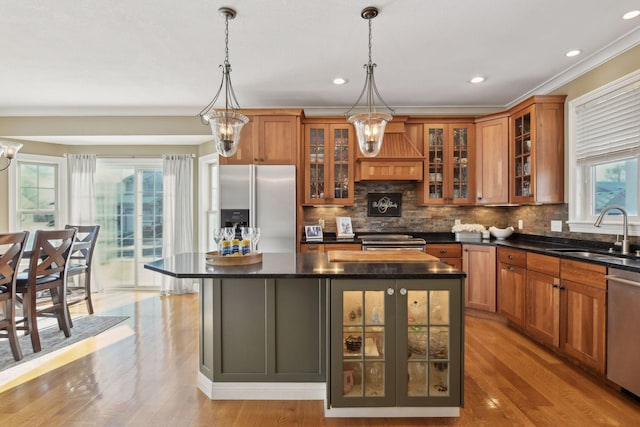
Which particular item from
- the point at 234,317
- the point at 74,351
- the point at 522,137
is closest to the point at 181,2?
the point at 234,317

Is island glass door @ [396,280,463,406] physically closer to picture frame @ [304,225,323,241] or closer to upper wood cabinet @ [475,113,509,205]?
picture frame @ [304,225,323,241]

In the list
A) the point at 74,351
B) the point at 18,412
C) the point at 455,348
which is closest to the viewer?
the point at 455,348

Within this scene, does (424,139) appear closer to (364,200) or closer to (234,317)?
(364,200)

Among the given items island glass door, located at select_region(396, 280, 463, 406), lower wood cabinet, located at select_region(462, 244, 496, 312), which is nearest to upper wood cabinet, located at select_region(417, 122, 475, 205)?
lower wood cabinet, located at select_region(462, 244, 496, 312)

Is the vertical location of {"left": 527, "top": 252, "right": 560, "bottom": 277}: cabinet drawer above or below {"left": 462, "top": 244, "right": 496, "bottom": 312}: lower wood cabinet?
above

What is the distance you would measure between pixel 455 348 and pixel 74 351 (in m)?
3.22

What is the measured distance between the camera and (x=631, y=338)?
2.14 metres

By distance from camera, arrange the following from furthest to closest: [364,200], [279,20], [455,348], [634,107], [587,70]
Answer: [364,200] < [587,70] < [634,107] < [279,20] < [455,348]

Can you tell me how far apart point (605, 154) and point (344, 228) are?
9.11 feet

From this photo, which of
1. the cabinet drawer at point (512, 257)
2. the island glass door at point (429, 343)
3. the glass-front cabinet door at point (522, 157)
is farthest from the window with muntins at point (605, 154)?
the island glass door at point (429, 343)

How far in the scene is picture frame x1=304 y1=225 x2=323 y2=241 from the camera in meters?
4.23

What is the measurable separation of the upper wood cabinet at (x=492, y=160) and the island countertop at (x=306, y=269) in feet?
8.00

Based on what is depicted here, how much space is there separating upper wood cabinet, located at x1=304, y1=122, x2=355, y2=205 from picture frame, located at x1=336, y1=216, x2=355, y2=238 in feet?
0.92

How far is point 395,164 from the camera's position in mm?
4219
